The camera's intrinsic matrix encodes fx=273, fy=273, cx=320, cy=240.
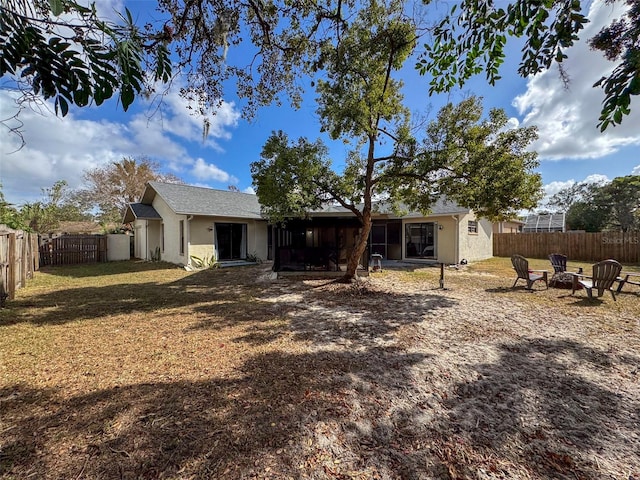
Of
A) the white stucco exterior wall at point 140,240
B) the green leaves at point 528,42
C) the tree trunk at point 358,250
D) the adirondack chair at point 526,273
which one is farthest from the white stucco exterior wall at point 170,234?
the adirondack chair at point 526,273

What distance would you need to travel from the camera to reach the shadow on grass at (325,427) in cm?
203

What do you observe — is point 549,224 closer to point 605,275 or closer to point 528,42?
point 605,275

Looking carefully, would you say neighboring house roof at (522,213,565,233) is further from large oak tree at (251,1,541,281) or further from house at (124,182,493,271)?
large oak tree at (251,1,541,281)

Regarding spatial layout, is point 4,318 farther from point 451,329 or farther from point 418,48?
point 418,48

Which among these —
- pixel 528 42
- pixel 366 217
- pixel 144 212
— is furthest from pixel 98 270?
pixel 528 42

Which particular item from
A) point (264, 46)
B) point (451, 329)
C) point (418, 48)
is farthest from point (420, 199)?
point (264, 46)

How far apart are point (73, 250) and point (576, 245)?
29.0 m

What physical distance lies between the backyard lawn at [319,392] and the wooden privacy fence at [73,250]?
405 inches

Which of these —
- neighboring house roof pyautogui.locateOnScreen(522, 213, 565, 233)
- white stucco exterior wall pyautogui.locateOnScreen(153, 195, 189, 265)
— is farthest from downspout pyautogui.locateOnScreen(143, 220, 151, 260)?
neighboring house roof pyautogui.locateOnScreen(522, 213, 565, 233)

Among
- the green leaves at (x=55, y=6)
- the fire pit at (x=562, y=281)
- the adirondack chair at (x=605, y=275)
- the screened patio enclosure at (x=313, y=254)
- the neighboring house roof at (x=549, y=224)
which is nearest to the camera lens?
the green leaves at (x=55, y=6)

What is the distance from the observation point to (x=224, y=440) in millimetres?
2268

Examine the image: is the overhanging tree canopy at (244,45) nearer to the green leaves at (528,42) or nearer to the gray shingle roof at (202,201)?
the green leaves at (528,42)

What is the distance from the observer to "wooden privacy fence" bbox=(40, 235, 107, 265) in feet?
45.4

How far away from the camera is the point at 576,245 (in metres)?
16.7
